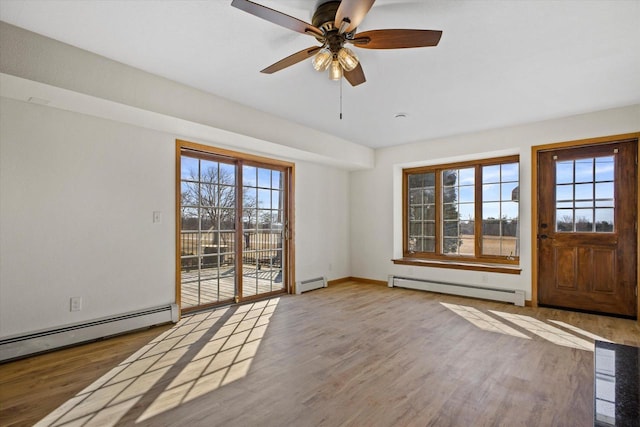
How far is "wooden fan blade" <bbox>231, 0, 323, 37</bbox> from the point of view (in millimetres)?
1833

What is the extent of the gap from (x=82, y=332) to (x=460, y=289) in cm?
500

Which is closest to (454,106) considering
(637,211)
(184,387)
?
(637,211)

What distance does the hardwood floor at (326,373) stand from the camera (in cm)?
207

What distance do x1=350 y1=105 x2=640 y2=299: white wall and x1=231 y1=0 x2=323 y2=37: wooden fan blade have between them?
390 centimetres

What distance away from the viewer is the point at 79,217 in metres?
3.26

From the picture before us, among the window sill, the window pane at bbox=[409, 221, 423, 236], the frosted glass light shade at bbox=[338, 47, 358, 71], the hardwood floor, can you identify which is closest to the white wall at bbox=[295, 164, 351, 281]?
the window sill

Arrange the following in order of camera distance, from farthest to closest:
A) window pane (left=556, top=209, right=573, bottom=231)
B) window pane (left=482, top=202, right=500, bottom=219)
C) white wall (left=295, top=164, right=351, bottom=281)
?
1. white wall (left=295, top=164, right=351, bottom=281)
2. window pane (left=482, top=202, right=500, bottom=219)
3. window pane (left=556, top=209, right=573, bottom=231)

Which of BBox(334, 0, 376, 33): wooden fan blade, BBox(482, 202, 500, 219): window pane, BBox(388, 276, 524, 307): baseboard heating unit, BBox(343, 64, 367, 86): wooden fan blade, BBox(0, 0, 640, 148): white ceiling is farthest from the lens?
BBox(482, 202, 500, 219): window pane

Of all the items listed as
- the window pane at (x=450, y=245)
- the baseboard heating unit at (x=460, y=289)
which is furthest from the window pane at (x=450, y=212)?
the baseboard heating unit at (x=460, y=289)

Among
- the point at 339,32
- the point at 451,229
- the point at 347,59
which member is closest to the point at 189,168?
the point at 347,59

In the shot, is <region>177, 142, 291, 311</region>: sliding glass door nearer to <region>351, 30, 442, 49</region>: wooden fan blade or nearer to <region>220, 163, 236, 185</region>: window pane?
<region>220, 163, 236, 185</region>: window pane

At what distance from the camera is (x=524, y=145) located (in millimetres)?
4785

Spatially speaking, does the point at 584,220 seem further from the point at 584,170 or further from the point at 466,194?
the point at 466,194

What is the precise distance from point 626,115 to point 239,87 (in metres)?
4.67
